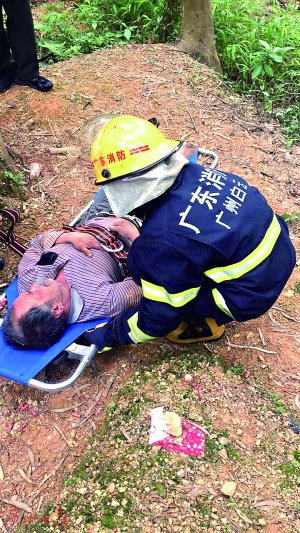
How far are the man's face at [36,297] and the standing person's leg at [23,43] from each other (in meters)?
3.08

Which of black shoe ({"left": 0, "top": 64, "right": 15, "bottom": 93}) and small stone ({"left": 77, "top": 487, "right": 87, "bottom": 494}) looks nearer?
small stone ({"left": 77, "top": 487, "right": 87, "bottom": 494})

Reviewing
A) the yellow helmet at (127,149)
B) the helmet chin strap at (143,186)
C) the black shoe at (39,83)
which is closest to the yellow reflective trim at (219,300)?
the helmet chin strap at (143,186)

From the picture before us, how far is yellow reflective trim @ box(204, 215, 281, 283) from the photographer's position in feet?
7.52

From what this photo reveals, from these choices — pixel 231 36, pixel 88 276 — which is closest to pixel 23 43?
pixel 231 36

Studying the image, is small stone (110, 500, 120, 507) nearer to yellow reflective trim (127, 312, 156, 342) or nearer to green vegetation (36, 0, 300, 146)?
yellow reflective trim (127, 312, 156, 342)

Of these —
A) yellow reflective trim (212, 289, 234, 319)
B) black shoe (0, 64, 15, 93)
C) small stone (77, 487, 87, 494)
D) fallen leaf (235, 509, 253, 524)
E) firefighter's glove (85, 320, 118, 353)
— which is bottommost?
small stone (77, 487, 87, 494)

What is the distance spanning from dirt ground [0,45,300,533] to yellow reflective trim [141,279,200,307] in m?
0.72

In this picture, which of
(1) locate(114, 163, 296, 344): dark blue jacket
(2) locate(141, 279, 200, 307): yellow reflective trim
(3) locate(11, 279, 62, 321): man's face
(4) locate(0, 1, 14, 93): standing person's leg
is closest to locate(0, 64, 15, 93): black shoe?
(4) locate(0, 1, 14, 93): standing person's leg

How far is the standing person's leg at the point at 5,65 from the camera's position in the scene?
5.03 metres

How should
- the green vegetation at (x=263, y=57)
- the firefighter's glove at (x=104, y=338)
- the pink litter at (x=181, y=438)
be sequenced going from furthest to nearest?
the green vegetation at (x=263, y=57) → the firefighter's glove at (x=104, y=338) → the pink litter at (x=181, y=438)

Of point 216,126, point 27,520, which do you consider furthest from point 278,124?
point 27,520

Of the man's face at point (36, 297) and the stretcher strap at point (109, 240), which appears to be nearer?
the man's face at point (36, 297)

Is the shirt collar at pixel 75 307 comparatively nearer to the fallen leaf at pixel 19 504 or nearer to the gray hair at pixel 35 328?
the gray hair at pixel 35 328

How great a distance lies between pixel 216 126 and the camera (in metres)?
5.16
